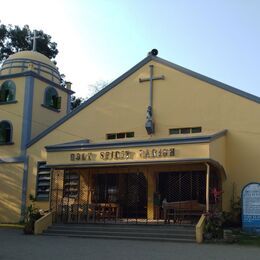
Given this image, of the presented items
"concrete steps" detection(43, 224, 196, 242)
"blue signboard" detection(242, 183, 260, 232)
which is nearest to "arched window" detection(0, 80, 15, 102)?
"concrete steps" detection(43, 224, 196, 242)

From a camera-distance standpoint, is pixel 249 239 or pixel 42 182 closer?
pixel 249 239

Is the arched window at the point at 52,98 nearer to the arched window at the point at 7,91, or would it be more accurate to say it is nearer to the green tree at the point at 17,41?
the arched window at the point at 7,91

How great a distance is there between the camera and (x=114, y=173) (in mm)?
20844

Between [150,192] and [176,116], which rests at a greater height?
[176,116]

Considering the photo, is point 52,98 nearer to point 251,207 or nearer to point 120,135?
point 120,135

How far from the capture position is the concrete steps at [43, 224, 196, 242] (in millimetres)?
15531

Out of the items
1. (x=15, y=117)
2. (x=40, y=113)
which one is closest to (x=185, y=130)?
(x=40, y=113)

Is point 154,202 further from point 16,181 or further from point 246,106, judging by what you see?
point 16,181

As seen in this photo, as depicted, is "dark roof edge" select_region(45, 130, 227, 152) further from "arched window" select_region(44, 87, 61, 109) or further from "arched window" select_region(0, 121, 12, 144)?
"arched window" select_region(44, 87, 61, 109)

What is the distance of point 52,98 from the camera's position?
26.5 meters

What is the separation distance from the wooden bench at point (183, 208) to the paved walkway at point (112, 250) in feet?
8.06

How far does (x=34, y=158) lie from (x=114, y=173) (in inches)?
196

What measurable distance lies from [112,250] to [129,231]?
12.7ft

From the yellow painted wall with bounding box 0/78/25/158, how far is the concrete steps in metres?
7.00
